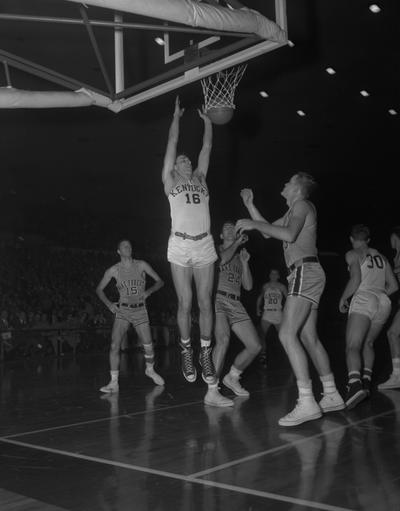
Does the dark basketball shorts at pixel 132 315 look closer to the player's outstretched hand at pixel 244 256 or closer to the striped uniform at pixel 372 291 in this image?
the player's outstretched hand at pixel 244 256

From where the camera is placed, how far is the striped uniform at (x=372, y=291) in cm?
599

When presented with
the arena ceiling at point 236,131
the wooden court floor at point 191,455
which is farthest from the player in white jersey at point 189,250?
the arena ceiling at point 236,131

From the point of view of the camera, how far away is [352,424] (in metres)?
4.60

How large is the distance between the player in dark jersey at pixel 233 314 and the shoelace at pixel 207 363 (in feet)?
2.57

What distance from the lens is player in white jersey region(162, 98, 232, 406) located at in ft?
18.1

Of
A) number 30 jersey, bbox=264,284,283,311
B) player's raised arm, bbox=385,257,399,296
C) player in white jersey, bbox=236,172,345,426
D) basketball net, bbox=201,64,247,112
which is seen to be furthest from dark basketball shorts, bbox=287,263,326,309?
number 30 jersey, bbox=264,284,283,311

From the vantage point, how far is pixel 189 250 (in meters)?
5.50

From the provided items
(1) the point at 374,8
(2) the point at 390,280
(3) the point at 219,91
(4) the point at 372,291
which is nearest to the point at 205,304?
(4) the point at 372,291

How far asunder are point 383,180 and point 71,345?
10739 mm

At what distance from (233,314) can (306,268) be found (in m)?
1.85

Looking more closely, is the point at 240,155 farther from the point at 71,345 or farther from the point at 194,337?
the point at 71,345

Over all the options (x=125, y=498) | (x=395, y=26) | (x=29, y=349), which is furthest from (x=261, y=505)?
(x=29, y=349)

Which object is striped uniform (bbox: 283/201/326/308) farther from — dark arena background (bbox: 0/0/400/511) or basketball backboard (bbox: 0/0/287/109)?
basketball backboard (bbox: 0/0/287/109)

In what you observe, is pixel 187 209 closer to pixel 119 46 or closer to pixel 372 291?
pixel 372 291
